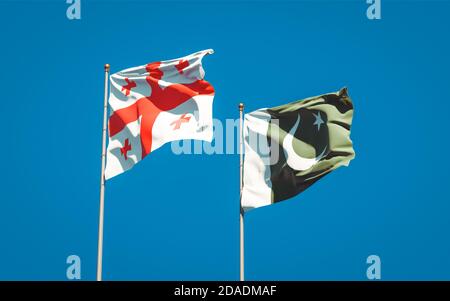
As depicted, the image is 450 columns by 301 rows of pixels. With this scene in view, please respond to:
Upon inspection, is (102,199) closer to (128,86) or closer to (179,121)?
(179,121)

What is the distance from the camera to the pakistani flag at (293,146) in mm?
34031

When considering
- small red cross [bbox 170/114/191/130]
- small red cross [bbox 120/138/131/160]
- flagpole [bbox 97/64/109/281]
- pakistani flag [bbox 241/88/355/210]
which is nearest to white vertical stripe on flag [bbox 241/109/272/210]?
pakistani flag [bbox 241/88/355/210]

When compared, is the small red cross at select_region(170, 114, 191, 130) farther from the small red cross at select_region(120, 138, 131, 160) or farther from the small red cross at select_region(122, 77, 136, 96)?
the small red cross at select_region(122, 77, 136, 96)

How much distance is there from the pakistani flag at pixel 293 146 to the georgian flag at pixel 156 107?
207cm

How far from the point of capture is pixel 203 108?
34.1 metres

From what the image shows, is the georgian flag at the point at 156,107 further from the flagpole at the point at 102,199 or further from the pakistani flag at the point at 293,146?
the pakistani flag at the point at 293,146

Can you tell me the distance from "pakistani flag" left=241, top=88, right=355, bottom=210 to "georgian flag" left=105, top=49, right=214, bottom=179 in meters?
2.07

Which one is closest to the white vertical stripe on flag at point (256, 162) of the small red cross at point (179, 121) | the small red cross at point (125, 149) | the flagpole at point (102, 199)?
the small red cross at point (179, 121)
